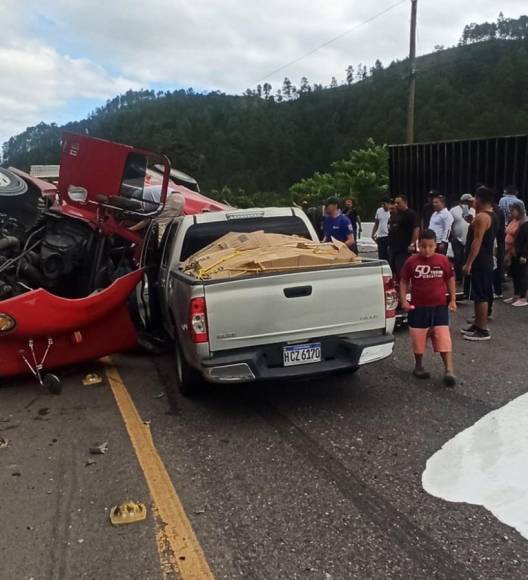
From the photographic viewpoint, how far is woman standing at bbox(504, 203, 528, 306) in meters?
9.16

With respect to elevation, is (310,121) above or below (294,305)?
above

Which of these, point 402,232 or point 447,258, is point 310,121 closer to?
point 402,232

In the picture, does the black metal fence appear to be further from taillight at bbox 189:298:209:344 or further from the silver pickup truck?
taillight at bbox 189:298:209:344

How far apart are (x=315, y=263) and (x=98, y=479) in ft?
7.84

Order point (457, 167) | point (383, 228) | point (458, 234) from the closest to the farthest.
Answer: point (458, 234), point (383, 228), point (457, 167)

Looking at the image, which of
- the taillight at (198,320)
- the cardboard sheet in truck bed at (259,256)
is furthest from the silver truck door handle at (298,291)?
the taillight at (198,320)

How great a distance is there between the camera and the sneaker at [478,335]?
7.28 metres

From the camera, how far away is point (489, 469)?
3.87 metres

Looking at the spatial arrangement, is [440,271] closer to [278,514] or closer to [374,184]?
[278,514]

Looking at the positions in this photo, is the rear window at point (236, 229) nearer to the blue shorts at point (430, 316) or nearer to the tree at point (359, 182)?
the blue shorts at point (430, 316)

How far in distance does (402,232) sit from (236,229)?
3.82m

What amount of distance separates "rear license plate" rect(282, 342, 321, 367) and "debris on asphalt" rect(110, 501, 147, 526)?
170 cm

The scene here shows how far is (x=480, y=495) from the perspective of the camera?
11.8ft

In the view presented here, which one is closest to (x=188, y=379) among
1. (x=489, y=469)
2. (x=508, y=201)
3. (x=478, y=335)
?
(x=489, y=469)
